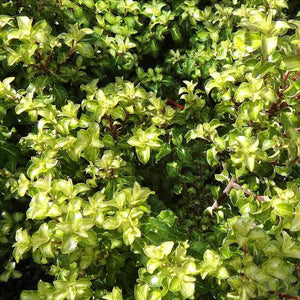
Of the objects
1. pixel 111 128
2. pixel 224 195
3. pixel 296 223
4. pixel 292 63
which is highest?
pixel 292 63

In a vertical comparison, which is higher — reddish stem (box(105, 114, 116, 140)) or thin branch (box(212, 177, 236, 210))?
reddish stem (box(105, 114, 116, 140))

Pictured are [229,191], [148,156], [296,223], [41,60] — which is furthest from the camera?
[41,60]

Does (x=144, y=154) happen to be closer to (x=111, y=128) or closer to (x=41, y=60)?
(x=111, y=128)

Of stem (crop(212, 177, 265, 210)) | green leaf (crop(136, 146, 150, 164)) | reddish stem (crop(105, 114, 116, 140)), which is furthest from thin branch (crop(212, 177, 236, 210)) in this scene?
reddish stem (crop(105, 114, 116, 140))

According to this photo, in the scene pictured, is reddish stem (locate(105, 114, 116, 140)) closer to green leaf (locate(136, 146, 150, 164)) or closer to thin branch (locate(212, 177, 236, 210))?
green leaf (locate(136, 146, 150, 164))

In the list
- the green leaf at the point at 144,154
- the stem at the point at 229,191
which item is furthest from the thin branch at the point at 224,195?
the green leaf at the point at 144,154

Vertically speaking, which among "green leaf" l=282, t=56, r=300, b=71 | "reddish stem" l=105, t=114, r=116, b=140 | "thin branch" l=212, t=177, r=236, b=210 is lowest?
"thin branch" l=212, t=177, r=236, b=210

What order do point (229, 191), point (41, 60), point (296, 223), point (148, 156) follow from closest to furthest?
point (296, 223) < point (148, 156) < point (229, 191) < point (41, 60)

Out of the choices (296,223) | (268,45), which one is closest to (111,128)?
(268,45)

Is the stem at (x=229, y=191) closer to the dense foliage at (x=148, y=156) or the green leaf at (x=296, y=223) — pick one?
the dense foliage at (x=148, y=156)
